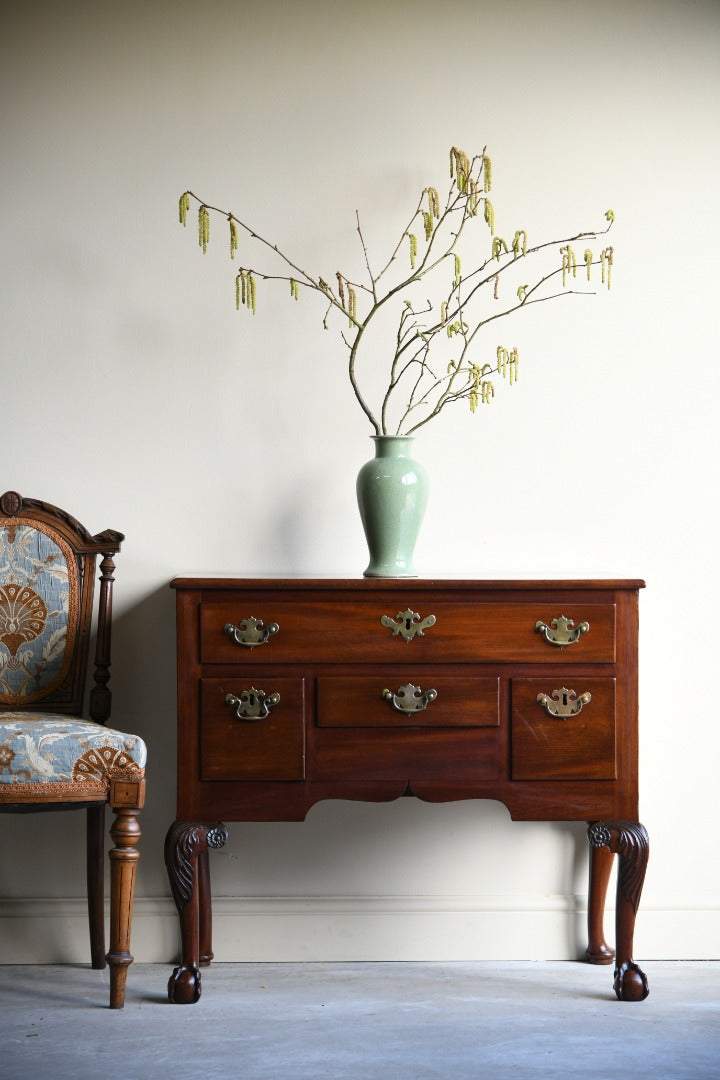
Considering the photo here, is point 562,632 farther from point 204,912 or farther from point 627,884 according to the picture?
point 204,912

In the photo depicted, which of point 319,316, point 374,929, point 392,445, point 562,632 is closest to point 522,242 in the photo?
point 319,316

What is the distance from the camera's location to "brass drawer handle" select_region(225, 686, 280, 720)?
2209 mm

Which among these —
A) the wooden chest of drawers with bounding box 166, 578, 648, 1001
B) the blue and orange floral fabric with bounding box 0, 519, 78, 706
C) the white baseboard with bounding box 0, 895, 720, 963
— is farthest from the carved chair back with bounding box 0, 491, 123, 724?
the white baseboard with bounding box 0, 895, 720, 963

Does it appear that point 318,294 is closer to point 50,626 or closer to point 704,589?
point 50,626

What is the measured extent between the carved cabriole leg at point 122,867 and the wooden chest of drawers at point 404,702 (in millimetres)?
89

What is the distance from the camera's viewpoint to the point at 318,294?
2717 mm

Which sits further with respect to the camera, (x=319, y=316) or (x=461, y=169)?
(x=319, y=316)

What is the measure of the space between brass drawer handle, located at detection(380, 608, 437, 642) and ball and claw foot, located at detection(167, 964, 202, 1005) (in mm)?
847

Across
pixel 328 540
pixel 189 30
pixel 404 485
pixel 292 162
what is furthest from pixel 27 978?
pixel 189 30

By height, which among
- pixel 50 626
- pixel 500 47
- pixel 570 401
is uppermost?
pixel 500 47

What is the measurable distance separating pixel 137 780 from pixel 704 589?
58.8 inches

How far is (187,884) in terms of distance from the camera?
2.22 m

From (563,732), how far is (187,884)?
0.86m

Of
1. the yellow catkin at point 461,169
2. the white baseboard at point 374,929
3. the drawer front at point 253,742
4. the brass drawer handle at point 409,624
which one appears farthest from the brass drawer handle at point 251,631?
the yellow catkin at point 461,169
